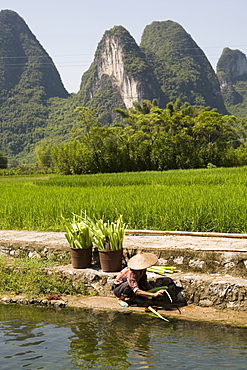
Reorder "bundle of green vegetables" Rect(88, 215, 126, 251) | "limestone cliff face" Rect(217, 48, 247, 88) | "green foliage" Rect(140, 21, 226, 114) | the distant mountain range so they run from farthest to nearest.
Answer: "limestone cliff face" Rect(217, 48, 247, 88) < "green foliage" Rect(140, 21, 226, 114) < the distant mountain range < "bundle of green vegetables" Rect(88, 215, 126, 251)

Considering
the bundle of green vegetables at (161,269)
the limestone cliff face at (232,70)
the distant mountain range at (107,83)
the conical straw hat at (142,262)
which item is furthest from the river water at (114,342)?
the limestone cliff face at (232,70)

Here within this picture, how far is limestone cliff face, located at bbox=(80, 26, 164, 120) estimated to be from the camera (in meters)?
109

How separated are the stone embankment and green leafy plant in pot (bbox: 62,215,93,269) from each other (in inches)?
4.5

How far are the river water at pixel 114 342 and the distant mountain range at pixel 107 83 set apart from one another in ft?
299

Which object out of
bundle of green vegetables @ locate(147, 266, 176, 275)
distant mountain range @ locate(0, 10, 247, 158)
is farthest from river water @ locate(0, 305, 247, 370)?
distant mountain range @ locate(0, 10, 247, 158)

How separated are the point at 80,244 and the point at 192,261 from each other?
1.42 meters

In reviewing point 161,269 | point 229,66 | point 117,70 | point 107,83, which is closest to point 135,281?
point 161,269

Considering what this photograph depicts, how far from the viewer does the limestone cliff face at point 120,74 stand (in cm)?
10862

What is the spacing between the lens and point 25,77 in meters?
132

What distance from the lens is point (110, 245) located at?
18.1 feet

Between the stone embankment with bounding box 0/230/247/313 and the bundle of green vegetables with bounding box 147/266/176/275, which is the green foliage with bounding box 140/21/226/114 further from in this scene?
the bundle of green vegetables with bounding box 147/266/176/275

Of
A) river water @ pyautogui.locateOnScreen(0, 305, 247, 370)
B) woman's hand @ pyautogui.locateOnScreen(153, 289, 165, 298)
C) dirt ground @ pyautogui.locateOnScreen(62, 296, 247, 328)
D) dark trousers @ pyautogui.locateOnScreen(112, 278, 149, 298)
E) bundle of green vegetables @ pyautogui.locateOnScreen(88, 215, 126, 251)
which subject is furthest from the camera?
bundle of green vegetables @ pyautogui.locateOnScreen(88, 215, 126, 251)

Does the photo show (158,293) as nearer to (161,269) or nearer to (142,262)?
(142,262)

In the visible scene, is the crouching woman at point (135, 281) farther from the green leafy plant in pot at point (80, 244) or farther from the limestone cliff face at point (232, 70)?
the limestone cliff face at point (232, 70)
